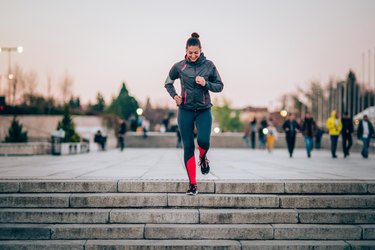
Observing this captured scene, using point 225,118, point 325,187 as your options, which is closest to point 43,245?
point 325,187

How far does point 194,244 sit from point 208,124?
1.60 meters

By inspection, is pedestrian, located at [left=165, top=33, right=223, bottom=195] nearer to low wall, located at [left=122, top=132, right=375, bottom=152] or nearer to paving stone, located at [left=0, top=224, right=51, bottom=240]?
paving stone, located at [left=0, top=224, right=51, bottom=240]

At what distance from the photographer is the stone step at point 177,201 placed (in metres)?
5.21

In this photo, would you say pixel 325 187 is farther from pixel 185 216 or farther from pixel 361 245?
pixel 185 216

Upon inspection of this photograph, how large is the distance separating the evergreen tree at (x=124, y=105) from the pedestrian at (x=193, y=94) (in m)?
85.6

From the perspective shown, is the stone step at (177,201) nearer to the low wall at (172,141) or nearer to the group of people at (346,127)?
the group of people at (346,127)

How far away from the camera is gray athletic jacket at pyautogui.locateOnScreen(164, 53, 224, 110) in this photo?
5.13m

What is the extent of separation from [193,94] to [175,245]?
6.33 feet

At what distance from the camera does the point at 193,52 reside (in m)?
5.08

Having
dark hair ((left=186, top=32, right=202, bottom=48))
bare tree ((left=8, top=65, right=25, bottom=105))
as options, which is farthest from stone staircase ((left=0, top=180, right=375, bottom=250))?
bare tree ((left=8, top=65, right=25, bottom=105))

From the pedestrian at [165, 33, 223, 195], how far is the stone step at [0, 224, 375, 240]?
0.71 meters

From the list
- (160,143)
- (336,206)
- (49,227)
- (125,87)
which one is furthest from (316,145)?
(125,87)

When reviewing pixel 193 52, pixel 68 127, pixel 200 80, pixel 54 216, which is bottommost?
→ pixel 54 216

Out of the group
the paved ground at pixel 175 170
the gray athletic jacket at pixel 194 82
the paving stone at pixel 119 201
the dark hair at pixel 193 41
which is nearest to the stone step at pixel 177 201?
the paving stone at pixel 119 201
